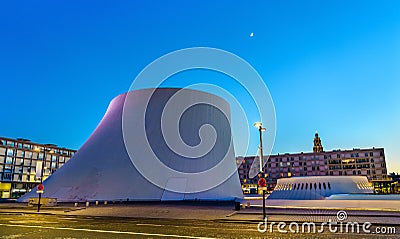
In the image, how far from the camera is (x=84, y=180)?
3303cm

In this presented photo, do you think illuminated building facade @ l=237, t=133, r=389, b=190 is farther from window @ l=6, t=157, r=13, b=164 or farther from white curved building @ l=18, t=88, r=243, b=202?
window @ l=6, t=157, r=13, b=164

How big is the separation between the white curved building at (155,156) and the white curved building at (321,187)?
268 inches

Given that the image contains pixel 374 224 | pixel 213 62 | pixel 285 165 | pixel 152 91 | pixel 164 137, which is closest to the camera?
pixel 374 224

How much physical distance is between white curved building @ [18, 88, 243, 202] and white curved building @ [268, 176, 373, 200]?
22.3 feet

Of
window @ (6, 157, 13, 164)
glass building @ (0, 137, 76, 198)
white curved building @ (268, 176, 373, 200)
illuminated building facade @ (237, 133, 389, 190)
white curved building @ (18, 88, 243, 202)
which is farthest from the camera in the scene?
illuminated building facade @ (237, 133, 389, 190)

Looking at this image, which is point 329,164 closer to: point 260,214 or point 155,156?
point 155,156

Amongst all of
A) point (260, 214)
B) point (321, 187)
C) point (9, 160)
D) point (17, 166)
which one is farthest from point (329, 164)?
point (9, 160)

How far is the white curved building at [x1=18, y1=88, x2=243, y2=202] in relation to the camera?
32438 mm

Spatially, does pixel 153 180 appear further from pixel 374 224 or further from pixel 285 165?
pixel 285 165

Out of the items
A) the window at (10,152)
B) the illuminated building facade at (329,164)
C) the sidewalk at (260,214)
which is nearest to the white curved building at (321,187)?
the sidewalk at (260,214)

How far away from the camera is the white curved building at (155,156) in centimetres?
3244

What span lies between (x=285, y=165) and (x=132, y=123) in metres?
91.3

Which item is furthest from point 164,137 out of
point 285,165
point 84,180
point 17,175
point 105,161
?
point 285,165

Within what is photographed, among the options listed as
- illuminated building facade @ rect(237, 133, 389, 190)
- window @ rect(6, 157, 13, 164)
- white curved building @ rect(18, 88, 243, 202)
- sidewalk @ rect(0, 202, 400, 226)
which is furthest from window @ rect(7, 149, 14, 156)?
sidewalk @ rect(0, 202, 400, 226)
